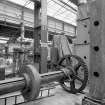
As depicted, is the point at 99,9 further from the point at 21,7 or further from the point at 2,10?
the point at 21,7

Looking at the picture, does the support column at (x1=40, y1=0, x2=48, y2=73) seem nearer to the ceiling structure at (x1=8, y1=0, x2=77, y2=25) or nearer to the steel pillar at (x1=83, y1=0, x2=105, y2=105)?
the steel pillar at (x1=83, y1=0, x2=105, y2=105)

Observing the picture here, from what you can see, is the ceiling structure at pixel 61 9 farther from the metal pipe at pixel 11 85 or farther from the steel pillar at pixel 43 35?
the metal pipe at pixel 11 85

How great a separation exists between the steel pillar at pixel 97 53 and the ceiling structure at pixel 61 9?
18.2 ft

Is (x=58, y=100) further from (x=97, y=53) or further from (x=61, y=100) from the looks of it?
(x=97, y=53)

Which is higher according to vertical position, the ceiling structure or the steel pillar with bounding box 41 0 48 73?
the ceiling structure

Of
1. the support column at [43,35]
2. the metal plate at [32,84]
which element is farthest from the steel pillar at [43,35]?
the metal plate at [32,84]

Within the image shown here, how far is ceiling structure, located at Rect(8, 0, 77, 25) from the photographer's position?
19.4 feet

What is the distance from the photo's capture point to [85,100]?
739mm

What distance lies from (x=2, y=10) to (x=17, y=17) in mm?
733

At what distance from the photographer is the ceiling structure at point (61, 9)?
19.4 feet

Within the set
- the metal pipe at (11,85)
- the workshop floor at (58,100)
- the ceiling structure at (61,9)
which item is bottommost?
the workshop floor at (58,100)

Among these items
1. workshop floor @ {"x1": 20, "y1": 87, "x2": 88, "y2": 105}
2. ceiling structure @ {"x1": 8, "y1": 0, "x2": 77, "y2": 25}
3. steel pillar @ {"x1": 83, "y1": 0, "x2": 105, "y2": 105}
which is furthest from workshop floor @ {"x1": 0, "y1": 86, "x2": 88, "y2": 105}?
ceiling structure @ {"x1": 8, "y1": 0, "x2": 77, "y2": 25}

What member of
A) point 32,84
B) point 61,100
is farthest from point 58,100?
point 32,84

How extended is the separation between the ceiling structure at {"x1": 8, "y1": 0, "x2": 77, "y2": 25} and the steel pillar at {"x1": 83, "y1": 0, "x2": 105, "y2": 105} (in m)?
5.54
